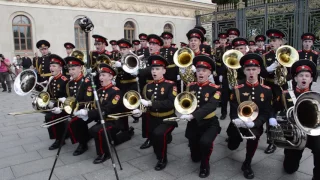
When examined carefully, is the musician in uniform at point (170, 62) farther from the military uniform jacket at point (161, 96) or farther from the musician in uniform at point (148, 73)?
the military uniform jacket at point (161, 96)

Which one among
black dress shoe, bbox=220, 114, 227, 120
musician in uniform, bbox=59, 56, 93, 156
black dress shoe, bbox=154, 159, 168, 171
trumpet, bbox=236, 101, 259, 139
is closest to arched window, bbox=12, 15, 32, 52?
musician in uniform, bbox=59, 56, 93, 156

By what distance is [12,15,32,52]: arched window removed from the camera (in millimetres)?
17391

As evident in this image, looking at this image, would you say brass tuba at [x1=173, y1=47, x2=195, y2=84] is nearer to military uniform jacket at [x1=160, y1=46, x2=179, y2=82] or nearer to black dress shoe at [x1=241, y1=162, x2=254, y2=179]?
military uniform jacket at [x1=160, y1=46, x2=179, y2=82]

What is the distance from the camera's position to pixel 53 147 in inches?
225

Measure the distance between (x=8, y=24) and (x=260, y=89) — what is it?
Result: 17.0m

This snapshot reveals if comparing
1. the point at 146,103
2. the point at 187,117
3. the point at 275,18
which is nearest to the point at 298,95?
the point at 187,117

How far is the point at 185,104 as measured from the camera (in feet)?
14.3

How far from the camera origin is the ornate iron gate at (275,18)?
16.0 metres

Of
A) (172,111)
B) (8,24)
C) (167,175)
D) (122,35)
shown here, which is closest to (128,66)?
(172,111)

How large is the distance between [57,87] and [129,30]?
1703 cm

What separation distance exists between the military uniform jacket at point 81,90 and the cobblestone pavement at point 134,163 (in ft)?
3.53

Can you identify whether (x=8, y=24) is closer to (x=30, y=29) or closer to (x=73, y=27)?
(x=30, y=29)

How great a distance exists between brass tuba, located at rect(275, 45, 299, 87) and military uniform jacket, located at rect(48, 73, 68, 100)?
14.2 feet

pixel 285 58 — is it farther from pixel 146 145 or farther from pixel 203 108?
pixel 146 145
